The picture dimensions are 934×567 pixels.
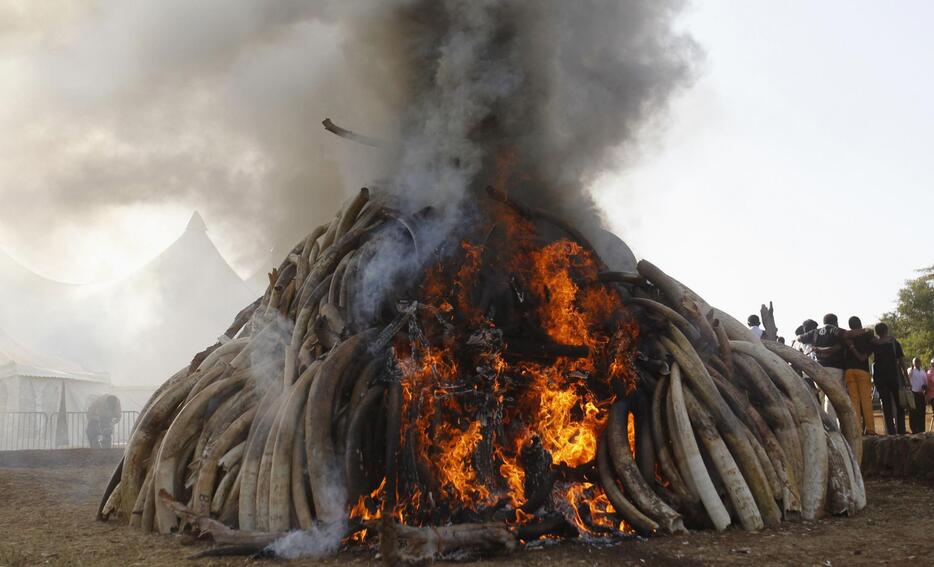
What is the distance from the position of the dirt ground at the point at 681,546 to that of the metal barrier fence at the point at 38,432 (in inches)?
612

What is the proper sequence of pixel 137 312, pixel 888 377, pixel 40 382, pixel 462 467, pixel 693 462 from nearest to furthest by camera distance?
pixel 693 462 → pixel 462 467 → pixel 888 377 → pixel 40 382 → pixel 137 312

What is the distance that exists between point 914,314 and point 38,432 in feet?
121

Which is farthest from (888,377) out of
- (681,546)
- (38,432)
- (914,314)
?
(914,314)

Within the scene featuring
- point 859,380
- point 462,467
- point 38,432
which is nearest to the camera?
point 462,467

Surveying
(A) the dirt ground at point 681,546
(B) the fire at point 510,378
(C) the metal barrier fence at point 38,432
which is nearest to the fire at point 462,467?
(B) the fire at point 510,378

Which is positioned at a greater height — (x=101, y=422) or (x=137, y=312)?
(x=137, y=312)

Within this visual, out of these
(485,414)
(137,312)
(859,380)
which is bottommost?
(485,414)

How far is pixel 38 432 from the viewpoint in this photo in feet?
68.1

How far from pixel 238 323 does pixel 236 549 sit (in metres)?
4.57

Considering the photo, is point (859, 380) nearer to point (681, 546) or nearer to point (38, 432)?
point (681, 546)

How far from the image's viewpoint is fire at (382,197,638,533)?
5324mm

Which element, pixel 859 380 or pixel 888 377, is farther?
pixel 888 377

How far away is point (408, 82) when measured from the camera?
716 centimetres

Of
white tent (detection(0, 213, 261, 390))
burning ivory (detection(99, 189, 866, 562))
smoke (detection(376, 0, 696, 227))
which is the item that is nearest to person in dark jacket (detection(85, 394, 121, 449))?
white tent (detection(0, 213, 261, 390))
